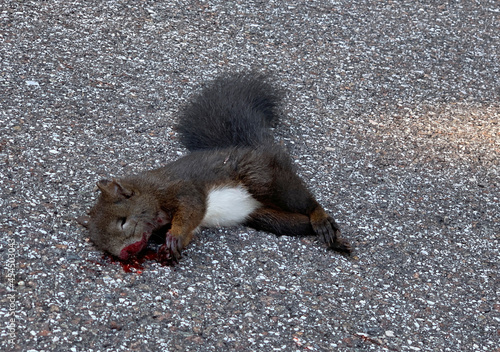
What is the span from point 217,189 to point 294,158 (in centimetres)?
77

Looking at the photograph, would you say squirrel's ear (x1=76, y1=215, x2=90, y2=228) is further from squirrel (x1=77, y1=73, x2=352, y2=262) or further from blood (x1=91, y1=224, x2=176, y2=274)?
blood (x1=91, y1=224, x2=176, y2=274)

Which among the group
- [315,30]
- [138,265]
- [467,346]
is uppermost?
[315,30]

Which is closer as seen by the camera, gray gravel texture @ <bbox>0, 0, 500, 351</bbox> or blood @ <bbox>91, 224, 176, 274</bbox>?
gray gravel texture @ <bbox>0, 0, 500, 351</bbox>

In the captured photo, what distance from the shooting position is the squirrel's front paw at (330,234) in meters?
3.49

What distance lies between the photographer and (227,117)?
158 inches

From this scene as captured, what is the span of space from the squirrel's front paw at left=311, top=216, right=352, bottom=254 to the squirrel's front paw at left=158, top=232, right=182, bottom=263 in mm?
793

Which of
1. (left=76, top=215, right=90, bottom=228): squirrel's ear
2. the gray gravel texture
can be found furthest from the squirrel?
the gray gravel texture

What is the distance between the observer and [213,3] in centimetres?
563

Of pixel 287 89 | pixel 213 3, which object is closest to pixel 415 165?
pixel 287 89

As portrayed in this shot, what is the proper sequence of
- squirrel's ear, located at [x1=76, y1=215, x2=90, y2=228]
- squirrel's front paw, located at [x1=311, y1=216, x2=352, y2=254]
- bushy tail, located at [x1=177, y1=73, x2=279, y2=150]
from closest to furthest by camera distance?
squirrel's ear, located at [x1=76, y1=215, x2=90, y2=228], squirrel's front paw, located at [x1=311, y1=216, x2=352, y2=254], bushy tail, located at [x1=177, y1=73, x2=279, y2=150]

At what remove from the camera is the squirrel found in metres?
3.21

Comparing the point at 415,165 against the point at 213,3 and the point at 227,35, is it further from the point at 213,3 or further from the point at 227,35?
the point at 213,3

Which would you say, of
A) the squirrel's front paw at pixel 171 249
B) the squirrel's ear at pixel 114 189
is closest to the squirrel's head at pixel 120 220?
the squirrel's ear at pixel 114 189

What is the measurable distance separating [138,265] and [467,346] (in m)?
1.56
